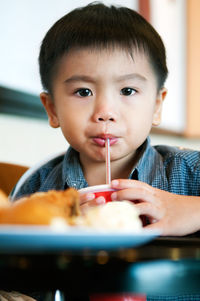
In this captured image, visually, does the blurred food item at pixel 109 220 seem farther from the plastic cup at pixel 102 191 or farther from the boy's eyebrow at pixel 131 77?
the boy's eyebrow at pixel 131 77

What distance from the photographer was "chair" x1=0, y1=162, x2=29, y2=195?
1.20m

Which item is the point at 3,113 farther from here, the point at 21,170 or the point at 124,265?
the point at 124,265

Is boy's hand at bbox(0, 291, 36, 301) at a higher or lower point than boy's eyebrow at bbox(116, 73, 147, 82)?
lower

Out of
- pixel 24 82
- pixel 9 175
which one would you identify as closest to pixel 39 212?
pixel 9 175

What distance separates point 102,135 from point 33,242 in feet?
2.20

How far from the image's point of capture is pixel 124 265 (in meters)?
0.37

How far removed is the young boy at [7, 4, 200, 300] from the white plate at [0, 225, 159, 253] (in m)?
0.62

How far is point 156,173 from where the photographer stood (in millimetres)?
1128

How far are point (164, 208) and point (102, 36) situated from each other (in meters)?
0.48

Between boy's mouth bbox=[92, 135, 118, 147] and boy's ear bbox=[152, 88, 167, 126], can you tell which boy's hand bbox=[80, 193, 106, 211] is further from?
boy's ear bbox=[152, 88, 167, 126]

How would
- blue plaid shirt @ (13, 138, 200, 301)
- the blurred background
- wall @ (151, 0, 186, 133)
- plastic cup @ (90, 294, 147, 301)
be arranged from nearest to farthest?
plastic cup @ (90, 294, 147, 301), blue plaid shirt @ (13, 138, 200, 301), the blurred background, wall @ (151, 0, 186, 133)

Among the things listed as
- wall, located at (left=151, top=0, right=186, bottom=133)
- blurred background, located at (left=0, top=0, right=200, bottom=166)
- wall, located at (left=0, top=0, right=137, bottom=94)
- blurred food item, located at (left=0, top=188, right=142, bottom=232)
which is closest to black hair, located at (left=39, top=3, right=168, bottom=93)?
blurred background, located at (left=0, top=0, right=200, bottom=166)

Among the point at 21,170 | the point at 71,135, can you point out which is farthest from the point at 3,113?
the point at 71,135

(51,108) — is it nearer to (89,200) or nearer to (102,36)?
(102,36)
